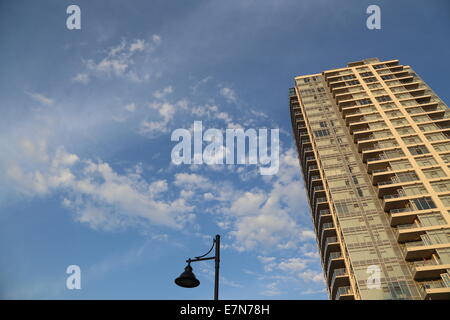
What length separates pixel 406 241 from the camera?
39250 millimetres

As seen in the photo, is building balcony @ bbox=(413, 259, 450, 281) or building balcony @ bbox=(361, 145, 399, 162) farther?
building balcony @ bbox=(361, 145, 399, 162)

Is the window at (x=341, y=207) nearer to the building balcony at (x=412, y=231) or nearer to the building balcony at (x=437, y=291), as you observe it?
the building balcony at (x=412, y=231)

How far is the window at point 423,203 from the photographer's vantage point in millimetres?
39750

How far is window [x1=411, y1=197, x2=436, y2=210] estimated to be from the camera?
39750 millimetres

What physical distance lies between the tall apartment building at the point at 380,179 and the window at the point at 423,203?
0.41 feet

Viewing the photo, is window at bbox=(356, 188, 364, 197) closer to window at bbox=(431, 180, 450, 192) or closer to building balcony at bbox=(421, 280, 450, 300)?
window at bbox=(431, 180, 450, 192)

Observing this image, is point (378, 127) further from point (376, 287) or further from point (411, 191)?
point (376, 287)

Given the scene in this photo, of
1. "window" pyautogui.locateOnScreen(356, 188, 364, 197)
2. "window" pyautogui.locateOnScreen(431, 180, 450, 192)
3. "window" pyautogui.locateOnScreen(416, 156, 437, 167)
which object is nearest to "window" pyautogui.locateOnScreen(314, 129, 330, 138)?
"window" pyautogui.locateOnScreen(356, 188, 364, 197)

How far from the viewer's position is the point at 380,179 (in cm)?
4628

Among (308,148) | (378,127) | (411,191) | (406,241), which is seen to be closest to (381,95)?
(378,127)

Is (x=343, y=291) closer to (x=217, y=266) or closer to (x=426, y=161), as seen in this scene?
(x=426, y=161)

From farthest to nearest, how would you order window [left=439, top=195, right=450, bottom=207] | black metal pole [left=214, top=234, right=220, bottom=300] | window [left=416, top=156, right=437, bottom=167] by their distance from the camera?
window [left=416, top=156, right=437, bottom=167]
window [left=439, top=195, right=450, bottom=207]
black metal pole [left=214, top=234, right=220, bottom=300]

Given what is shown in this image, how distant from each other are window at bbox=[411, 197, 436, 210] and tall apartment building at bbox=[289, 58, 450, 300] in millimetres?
125
